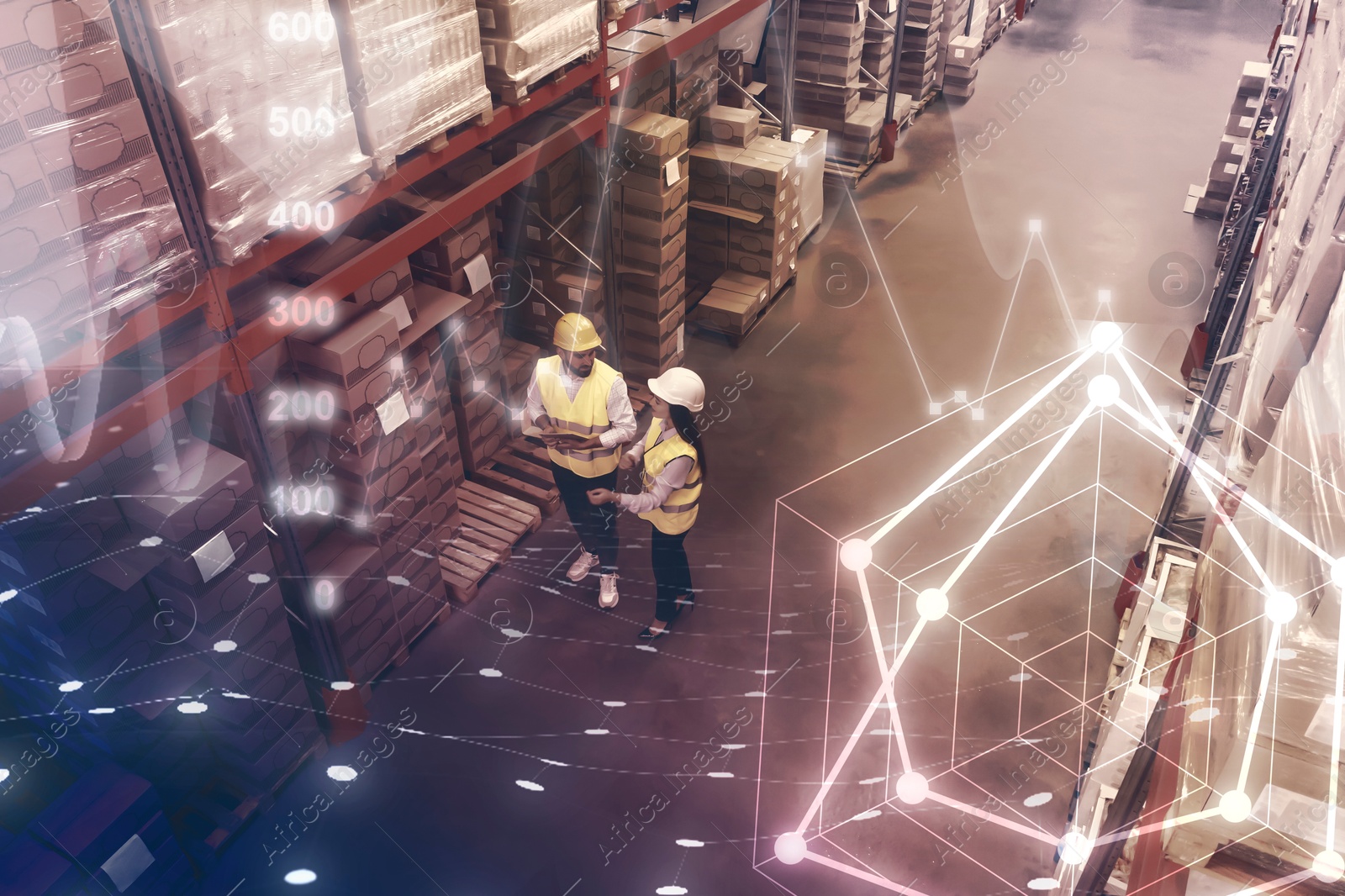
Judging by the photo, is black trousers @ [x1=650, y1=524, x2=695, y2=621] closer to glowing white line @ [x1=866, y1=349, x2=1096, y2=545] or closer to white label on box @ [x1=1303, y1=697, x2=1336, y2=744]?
glowing white line @ [x1=866, y1=349, x2=1096, y2=545]

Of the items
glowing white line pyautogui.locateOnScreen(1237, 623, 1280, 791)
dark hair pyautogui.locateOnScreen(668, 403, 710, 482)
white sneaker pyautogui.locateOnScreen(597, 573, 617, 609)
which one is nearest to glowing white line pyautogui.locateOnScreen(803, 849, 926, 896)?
white sneaker pyautogui.locateOnScreen(597, 573, 617, 609)

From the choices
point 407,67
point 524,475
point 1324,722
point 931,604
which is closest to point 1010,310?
point 931,604

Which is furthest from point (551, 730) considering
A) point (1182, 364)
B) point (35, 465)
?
point (1182, 364)

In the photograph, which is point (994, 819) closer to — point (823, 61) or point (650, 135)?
point (650, 135)

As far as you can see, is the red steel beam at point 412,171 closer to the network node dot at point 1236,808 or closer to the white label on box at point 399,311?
the white label on box at point 399,311

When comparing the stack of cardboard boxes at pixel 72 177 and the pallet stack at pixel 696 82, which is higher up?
the stack of cardboard boxes at pixel 72 177

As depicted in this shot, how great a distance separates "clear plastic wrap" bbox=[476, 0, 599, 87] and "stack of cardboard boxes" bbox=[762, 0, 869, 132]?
16.4 feet

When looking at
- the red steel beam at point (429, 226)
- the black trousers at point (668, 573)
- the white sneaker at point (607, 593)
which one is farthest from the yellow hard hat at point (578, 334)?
the white sneaker at point (607, 593)

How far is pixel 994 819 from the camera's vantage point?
4828mm

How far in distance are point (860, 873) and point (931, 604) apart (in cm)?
194

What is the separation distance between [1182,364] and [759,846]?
5.94m

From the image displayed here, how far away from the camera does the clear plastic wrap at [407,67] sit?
4121mm

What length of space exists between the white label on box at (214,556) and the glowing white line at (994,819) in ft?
12.3

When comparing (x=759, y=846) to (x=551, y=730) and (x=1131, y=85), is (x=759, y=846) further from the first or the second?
(x=1131, y=85)
